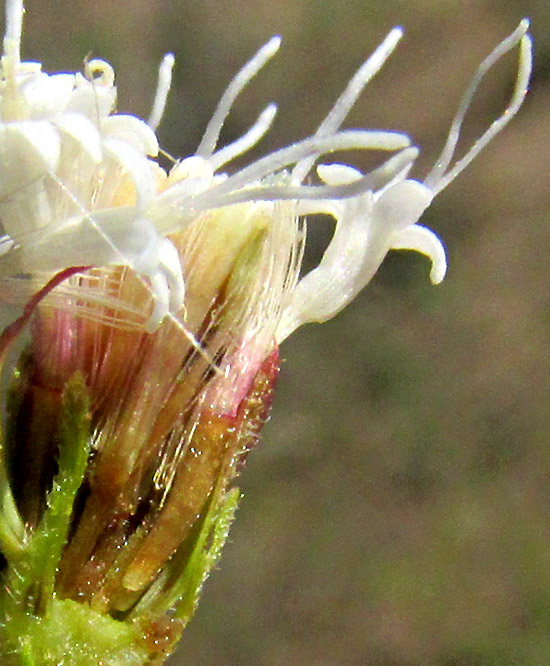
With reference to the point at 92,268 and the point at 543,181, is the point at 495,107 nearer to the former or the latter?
the point at 543,181

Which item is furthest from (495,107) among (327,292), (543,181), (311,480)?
(327,292)

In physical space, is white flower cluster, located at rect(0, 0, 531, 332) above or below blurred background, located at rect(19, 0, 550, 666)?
above

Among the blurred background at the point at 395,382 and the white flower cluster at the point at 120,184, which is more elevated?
the white flower cluster at the point at 120,184

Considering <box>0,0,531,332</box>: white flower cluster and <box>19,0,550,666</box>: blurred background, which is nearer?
<box>0,0,531,332</box>: white flower cluster

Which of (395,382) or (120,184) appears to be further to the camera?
(395,382)
